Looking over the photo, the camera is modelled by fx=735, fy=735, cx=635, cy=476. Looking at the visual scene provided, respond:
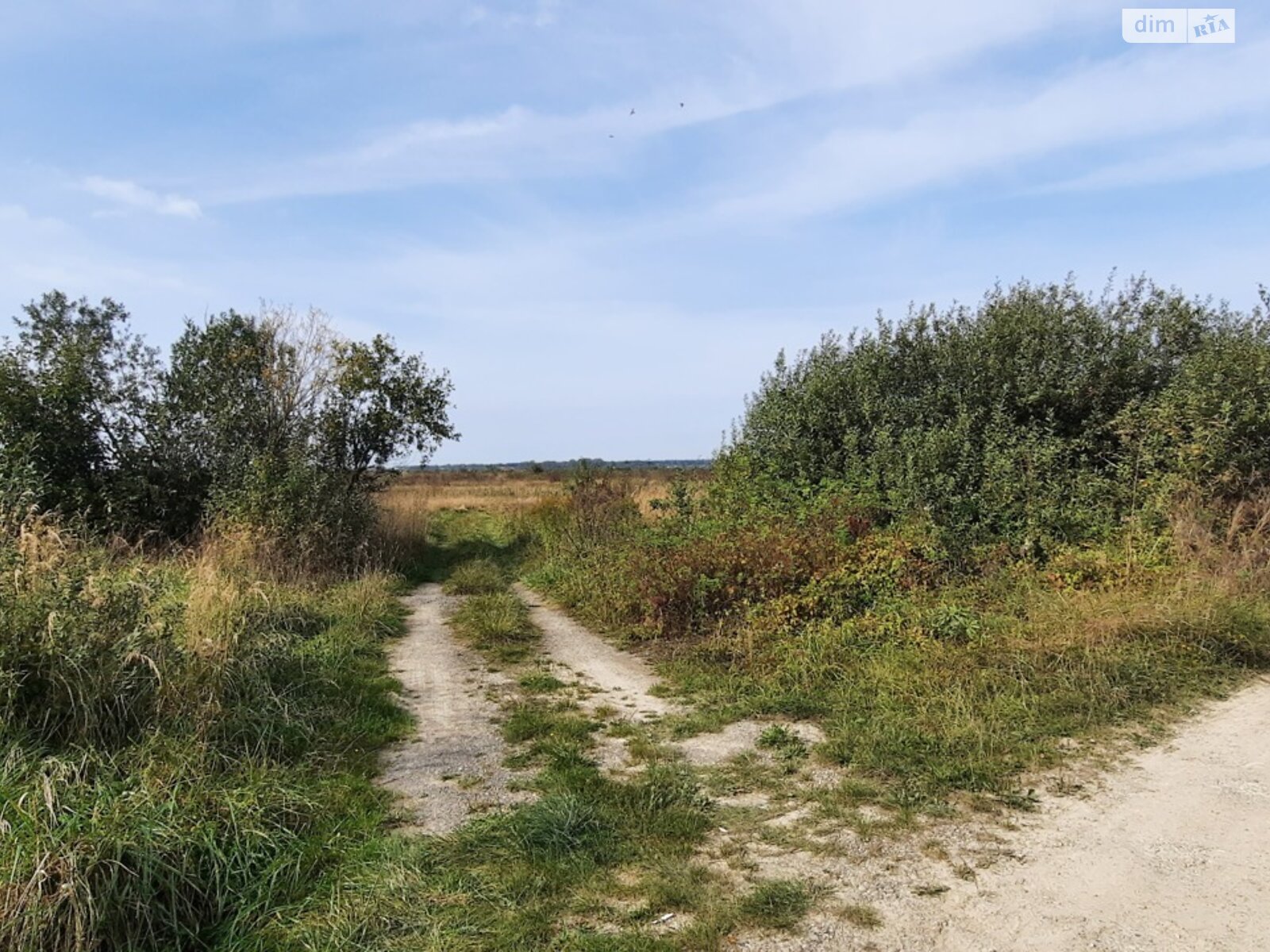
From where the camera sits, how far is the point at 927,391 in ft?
35.4

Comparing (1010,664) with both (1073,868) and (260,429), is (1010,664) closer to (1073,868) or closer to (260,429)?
→ (1073,868)

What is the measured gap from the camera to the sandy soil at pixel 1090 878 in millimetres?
2951

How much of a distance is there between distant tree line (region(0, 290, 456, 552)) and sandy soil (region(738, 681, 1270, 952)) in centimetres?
1059

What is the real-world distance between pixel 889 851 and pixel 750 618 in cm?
400

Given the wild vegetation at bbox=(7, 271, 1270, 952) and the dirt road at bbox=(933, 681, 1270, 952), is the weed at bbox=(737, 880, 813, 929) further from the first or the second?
the dirt road at bbox=(933, 681, 1270, 952)

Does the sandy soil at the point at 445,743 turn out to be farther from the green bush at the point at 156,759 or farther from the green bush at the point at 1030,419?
the green bush at the point at 1030,419

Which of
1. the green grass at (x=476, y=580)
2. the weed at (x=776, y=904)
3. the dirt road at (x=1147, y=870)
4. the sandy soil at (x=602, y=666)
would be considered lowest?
the sandy soil at (x=602, y=666)

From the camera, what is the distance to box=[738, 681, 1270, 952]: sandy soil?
295 cm

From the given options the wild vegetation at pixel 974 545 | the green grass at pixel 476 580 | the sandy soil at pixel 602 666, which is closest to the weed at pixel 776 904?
the wild vegetation at pixel 974 545

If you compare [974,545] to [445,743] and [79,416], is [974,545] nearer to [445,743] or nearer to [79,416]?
[445,743]

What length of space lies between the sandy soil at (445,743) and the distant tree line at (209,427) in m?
5.06

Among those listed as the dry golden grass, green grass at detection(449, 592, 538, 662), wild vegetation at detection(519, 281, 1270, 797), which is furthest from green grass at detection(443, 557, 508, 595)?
the dry golden grass

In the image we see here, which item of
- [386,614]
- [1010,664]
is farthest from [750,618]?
[386,614]

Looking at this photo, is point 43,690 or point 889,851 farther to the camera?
point 43,690
